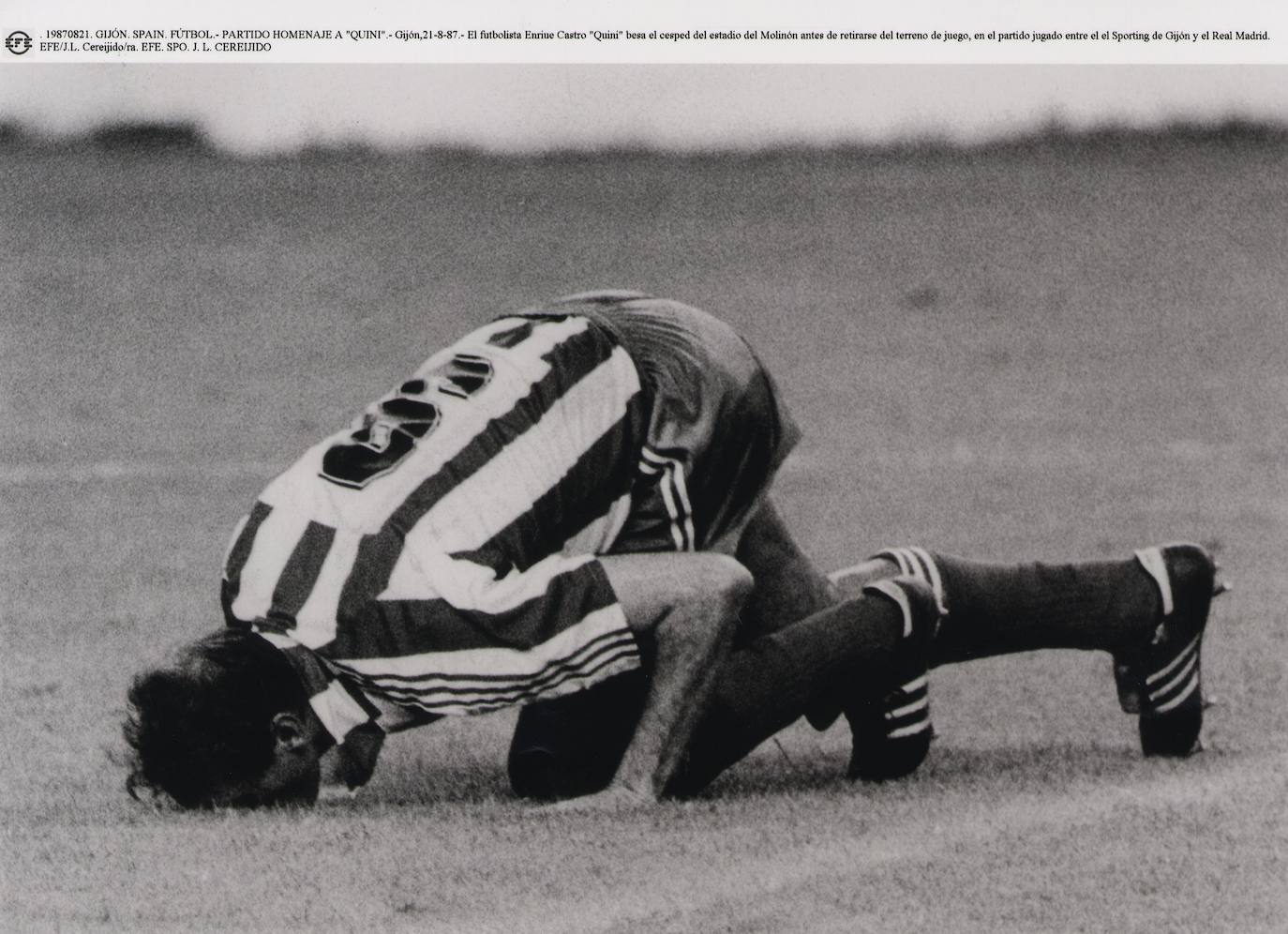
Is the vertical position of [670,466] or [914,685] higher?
[670,466]

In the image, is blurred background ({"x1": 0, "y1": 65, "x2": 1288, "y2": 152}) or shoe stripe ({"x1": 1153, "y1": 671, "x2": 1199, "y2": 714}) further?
blurred background ({"x1": 0, "y1": 65, "x2": 1288, "y2": 152})

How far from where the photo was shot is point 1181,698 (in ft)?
8.98

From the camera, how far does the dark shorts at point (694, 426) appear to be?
2.55 m

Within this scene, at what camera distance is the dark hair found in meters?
2.42

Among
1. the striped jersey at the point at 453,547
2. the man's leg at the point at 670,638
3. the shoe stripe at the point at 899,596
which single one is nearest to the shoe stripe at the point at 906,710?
the shoe stripe at the point at 899,596

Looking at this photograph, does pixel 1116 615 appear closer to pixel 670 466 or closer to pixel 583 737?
pixel 670 466

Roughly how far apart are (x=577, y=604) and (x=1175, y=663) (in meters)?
1.00

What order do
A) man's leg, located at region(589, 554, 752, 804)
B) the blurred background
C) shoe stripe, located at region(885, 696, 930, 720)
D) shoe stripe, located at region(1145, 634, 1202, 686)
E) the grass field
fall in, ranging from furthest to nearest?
1. the blurred background
2. shoe stripe, located at region(1145, 634, 1202, 686)
3. shoe stripe, located at region(885, 696, 930, 720)
4. man's leg, located at region(589, 554, 752, 804)
5. the grass field

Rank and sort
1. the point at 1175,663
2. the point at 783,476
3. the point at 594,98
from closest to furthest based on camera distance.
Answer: the point at 1175,663 < the point at 594,98 < the point at 783,476

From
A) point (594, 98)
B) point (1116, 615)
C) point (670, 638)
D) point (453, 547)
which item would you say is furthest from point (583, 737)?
point (594, 98)

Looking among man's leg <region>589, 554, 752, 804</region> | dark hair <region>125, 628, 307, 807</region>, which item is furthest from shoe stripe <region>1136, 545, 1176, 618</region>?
dark hair <region>125, 628, 307, 807</region>
